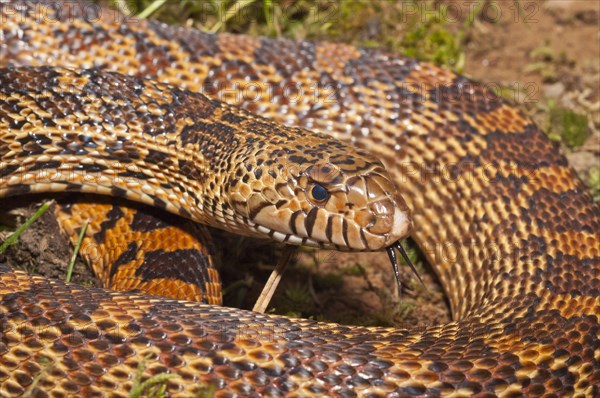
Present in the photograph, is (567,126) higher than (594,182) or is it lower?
higher

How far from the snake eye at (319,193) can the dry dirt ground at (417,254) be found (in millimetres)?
1565

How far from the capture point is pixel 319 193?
5727 mm

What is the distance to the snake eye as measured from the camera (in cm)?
571

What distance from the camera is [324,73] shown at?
8.19m

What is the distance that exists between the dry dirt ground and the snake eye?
1.57 metres

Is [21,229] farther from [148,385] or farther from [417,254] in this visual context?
[417,254]

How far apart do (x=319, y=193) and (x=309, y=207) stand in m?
0.12

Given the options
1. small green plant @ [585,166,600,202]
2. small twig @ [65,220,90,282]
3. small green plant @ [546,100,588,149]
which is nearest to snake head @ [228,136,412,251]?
small twig @ [65,220,90,282]

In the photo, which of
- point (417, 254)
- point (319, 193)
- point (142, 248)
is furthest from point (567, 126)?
point (142, 248)

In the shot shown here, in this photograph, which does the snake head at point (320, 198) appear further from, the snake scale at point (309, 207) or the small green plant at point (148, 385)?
the small green plant at point (148, 385)

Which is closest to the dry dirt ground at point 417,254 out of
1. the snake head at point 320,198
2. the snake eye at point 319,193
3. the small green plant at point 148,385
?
the snake head at point 320,198

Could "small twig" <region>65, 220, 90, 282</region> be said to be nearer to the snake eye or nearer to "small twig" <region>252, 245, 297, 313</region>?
"small twig" <region>252, 245, 297, 313</region>

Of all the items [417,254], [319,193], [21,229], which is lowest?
[21,229]

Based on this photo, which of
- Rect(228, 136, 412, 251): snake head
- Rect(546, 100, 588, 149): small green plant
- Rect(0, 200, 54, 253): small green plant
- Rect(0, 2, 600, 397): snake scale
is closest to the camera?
Rect(0, 2, 600, 397): snake scale
